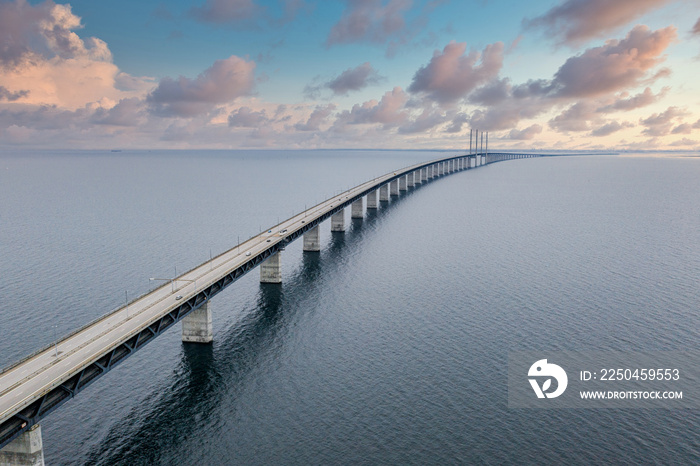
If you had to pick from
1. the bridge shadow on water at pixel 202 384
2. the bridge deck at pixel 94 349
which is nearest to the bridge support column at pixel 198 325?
the bridge shadow on water at pixel 202 384

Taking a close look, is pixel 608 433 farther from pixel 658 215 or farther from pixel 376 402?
pixel 658 215

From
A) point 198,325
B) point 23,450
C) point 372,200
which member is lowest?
point 23,450

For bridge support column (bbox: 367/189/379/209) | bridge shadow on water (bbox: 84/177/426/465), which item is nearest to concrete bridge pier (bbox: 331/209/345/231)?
bridge support column (bbox: 367/189/379/209)

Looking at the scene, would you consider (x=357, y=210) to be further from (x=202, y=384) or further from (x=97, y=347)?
(x=97, y=347)

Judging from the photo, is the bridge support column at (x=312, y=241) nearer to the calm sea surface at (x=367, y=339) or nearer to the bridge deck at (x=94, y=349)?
Result: the calm sea surface at (x=367, y=339)

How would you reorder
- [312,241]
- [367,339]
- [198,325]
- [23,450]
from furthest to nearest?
[312,241] < [367,339] < [198,325] < [23,450]

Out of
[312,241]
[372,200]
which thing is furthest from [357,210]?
[312,241]

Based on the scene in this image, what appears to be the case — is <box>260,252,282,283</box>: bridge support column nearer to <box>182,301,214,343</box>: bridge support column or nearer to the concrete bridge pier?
<box>182,301,214,343</box>: bridge support column
